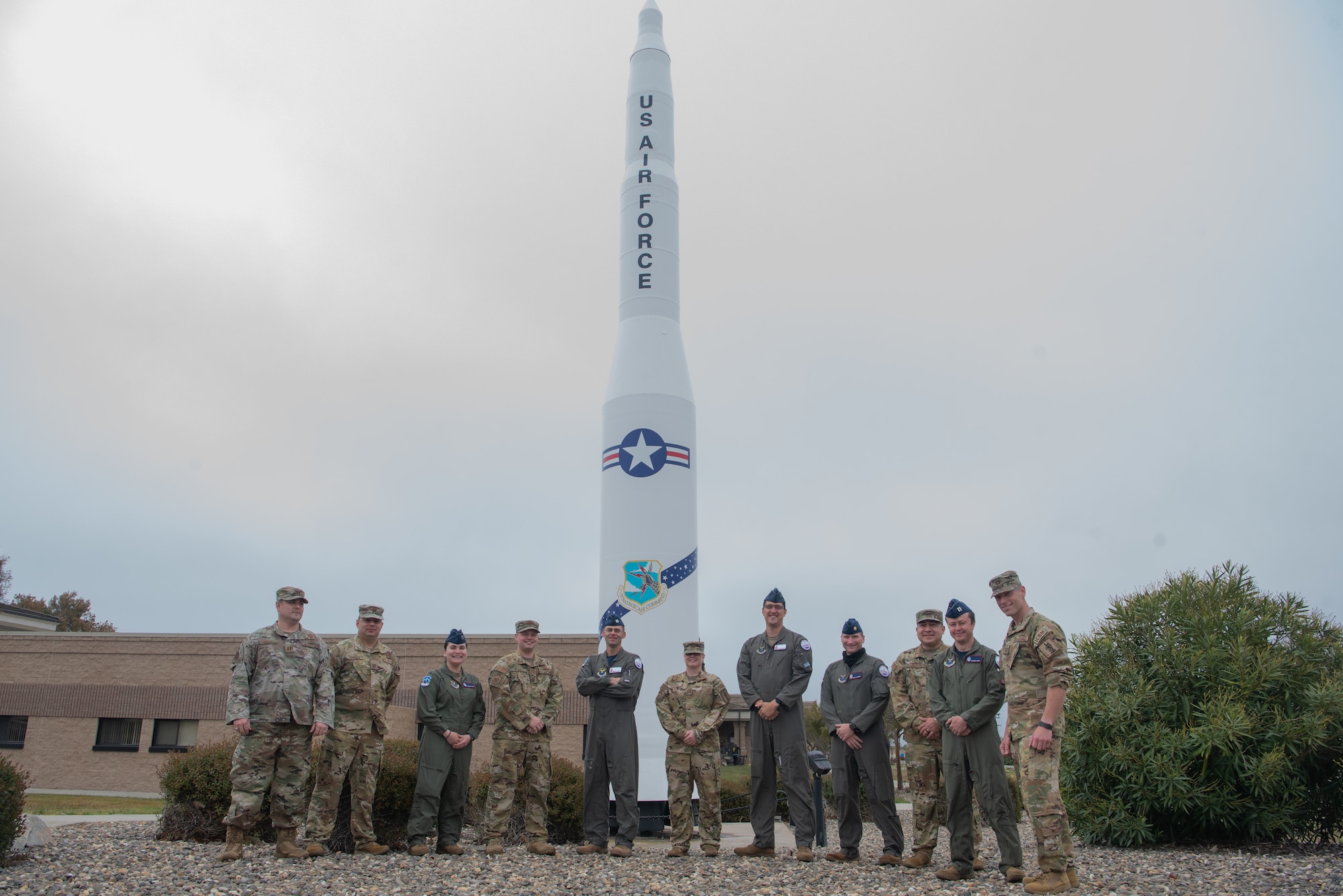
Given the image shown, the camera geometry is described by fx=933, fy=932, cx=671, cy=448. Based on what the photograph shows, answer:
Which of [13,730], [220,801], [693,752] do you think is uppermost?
[13,730]

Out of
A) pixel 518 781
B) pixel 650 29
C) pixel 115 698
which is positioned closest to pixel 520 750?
pixel 518 781

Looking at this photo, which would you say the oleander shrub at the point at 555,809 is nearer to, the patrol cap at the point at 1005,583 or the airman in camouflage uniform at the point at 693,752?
→ the airman in camouflage uniform at the point at 693,752

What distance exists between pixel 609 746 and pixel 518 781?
0.84 metres

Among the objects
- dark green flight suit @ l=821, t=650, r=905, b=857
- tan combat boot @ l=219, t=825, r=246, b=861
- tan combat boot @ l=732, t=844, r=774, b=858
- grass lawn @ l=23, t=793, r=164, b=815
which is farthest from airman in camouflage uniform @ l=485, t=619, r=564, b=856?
grass lawn @ l=23, t=793, r=164, b=815

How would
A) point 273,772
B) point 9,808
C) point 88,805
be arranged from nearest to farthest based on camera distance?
point 9,808 → point 273,772 → point 88,805

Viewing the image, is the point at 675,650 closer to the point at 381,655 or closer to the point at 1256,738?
the point at 381,655

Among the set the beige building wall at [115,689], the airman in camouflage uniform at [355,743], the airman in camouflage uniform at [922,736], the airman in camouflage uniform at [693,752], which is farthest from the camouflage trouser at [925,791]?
the beige building wall at [115,689]

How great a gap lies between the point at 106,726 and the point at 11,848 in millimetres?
18539

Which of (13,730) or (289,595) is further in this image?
(13,730)

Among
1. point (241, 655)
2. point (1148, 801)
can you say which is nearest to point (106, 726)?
point (241, 655)

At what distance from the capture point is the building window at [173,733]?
890 inches

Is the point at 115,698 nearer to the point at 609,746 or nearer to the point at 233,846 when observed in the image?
the point at 233,846

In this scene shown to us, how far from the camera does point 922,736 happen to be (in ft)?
25.0

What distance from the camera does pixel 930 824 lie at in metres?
7.55
